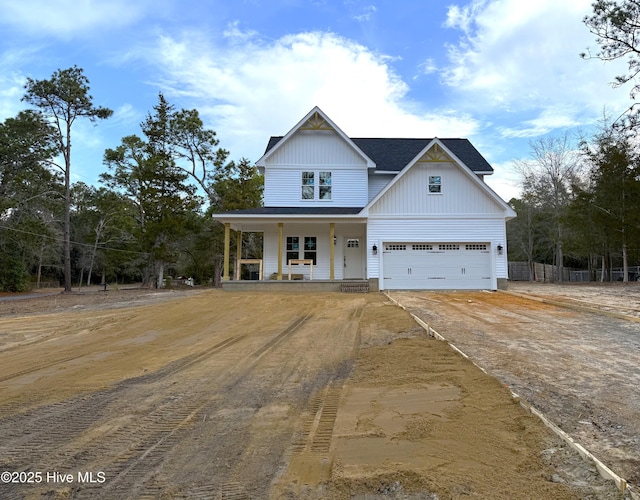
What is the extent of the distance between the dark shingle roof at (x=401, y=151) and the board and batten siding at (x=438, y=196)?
2641 millimetres

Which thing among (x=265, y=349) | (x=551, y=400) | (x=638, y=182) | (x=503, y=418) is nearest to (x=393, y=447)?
(x=503, y=418)

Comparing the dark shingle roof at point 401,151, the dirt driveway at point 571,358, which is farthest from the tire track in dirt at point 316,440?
the dark shingle roof at point 401,151

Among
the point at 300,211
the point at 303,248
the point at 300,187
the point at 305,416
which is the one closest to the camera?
the point at 305,416

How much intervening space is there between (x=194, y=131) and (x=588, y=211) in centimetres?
2577

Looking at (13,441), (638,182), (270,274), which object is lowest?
(13,441)

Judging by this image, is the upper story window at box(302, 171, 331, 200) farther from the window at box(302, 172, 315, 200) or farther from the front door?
the front door

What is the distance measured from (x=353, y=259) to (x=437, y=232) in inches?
167

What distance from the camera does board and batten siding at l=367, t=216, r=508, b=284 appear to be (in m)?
18.0

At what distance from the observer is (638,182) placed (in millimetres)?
21906

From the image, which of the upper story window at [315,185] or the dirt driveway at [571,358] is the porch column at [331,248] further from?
the dirt driveway at [571,358]

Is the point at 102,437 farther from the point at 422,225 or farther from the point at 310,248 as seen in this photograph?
the point at 310,248

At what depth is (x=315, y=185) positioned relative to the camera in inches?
791

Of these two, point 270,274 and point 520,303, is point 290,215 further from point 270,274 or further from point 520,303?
point 520,303

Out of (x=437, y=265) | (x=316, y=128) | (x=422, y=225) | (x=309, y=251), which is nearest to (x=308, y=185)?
(x=316, y=128)
